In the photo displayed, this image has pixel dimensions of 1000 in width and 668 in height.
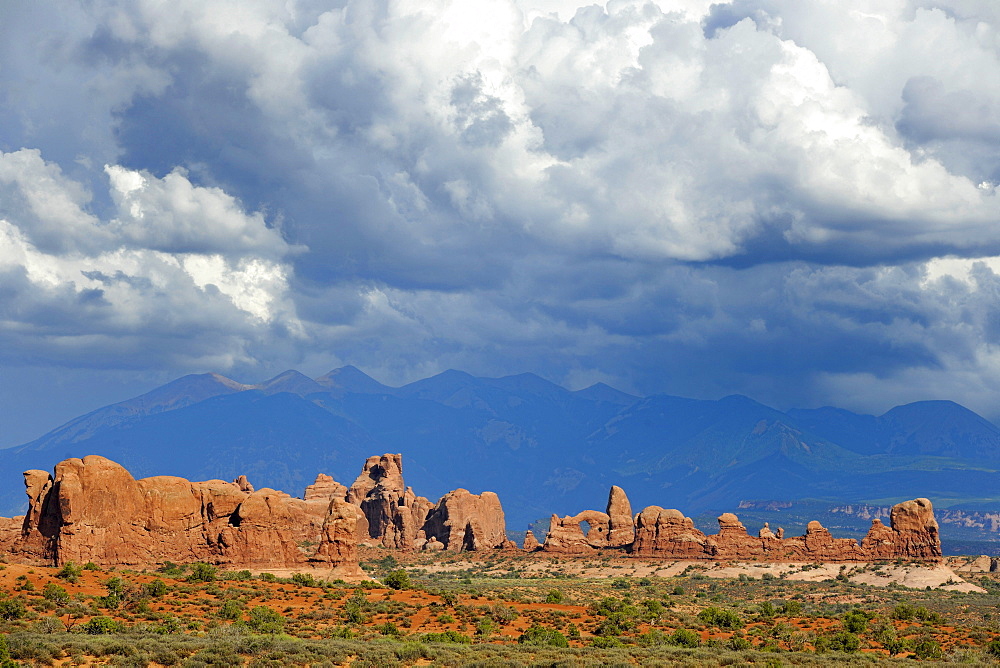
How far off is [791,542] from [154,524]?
7306 centimetres

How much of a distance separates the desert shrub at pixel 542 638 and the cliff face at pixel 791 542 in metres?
67.3

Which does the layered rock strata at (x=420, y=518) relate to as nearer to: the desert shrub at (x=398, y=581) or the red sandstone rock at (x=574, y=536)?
the red sandstone rock at (x=574, y=536)

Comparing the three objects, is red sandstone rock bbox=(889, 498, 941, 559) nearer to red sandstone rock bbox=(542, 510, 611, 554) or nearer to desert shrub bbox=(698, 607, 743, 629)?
red sandstone rock bbox=(542, 510, 611, 554)

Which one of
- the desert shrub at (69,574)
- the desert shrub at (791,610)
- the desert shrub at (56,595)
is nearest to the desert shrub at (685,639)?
the desert shrub at (791,610)

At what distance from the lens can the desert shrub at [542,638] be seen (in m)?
51.8

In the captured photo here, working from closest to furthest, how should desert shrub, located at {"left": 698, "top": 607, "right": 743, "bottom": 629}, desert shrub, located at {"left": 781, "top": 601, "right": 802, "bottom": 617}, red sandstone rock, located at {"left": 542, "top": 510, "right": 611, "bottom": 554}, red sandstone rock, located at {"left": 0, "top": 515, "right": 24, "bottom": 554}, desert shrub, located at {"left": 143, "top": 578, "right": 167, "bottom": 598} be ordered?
1. desert shrub, located at {"left": 143, "top": 578, "right": 167, "bottom": 598}
2. desert shrub, located at {"left": 698, "top": 607, "right": 743, "bottom": 629}
3. desert shrub, located at {"left": 781, "top": 601, "right": 802, "bottom": 617}
4. red sandstone rock, located at {"left": 0, "top": 515, "right": 24, "bottom": 554}
5. red sandstone rock, located at {"left": 542, "top": 510, "right": 611, "bottom": 554}

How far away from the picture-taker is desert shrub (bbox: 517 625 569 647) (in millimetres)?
51750

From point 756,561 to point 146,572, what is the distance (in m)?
68.9

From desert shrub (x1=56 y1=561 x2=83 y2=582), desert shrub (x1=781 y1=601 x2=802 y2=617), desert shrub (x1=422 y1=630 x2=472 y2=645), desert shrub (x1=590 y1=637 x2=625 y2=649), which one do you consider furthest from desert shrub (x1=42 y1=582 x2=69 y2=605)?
desert shrub (x1=781 y1=601 x2=802 y2=617)

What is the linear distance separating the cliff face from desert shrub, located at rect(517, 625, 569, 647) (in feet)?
221

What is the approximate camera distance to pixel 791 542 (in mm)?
121625

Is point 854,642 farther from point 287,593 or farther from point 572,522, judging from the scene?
point 572,522

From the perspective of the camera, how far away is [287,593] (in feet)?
208

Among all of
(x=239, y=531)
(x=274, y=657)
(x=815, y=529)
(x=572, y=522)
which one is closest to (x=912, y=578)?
(x=815, y=529)
